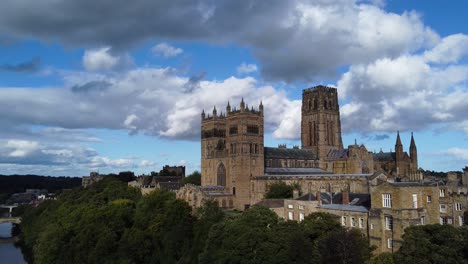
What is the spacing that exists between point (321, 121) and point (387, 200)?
78339 mm

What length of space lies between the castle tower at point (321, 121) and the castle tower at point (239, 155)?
23803 millimetres

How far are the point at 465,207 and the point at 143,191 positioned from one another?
289ft

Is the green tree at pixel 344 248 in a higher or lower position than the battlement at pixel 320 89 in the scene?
lower

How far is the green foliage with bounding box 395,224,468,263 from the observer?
3751 cm

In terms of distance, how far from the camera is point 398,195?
4869cm

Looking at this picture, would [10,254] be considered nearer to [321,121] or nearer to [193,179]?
[193,179]

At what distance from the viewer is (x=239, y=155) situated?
10456cm

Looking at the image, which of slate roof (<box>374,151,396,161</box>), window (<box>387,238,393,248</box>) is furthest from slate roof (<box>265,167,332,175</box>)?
window (<box>387,238,393,248</box>)

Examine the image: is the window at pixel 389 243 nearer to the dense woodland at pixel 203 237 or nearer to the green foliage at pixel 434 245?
the dense woodland at pixel 203 237

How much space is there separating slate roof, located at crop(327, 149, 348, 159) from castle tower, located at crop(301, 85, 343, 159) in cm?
153

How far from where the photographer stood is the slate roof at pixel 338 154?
393 feet

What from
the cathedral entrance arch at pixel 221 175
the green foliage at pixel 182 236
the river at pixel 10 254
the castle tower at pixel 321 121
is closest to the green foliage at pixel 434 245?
the green foliage at pixel 182 236

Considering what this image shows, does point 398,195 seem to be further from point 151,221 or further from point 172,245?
point 151,221

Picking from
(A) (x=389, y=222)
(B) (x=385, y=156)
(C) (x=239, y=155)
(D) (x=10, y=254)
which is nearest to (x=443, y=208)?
(A) (x=389, y=222)
